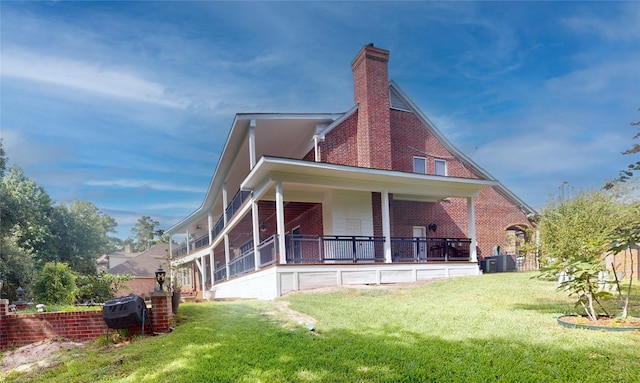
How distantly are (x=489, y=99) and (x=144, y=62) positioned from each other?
1389 centimetres

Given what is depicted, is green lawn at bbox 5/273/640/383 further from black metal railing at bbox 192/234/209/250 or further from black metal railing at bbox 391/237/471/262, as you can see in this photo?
black metal railing at bbox 192/234/209/250

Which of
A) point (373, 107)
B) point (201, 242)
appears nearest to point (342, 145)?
point (373, 107)

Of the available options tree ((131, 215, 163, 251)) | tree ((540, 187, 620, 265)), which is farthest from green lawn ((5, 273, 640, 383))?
tree ((131, 215, 163, 251))

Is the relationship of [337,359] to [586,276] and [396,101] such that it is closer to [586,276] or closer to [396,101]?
[586,276]

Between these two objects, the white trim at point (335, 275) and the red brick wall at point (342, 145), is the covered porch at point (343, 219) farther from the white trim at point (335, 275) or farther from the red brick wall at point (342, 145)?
the red brick wall at point (342, 145)

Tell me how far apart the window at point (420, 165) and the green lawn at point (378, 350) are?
998 cm

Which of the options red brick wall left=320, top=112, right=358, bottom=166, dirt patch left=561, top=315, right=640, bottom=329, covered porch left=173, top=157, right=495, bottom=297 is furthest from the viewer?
red brick wall left=320, top=112, right=358, bottom=166

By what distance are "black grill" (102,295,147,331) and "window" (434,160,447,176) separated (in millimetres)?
14305

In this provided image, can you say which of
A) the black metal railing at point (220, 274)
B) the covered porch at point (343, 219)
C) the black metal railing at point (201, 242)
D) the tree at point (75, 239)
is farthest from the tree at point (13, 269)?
the black metal railing at point (201, 242)

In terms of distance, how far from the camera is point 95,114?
1250 centimetres

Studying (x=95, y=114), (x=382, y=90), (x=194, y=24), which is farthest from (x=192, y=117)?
(x=382, y=90)

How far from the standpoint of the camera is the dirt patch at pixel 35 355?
610 centimetres

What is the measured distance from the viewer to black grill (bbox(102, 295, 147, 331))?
6805 mm

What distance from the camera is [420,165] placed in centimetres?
1769
